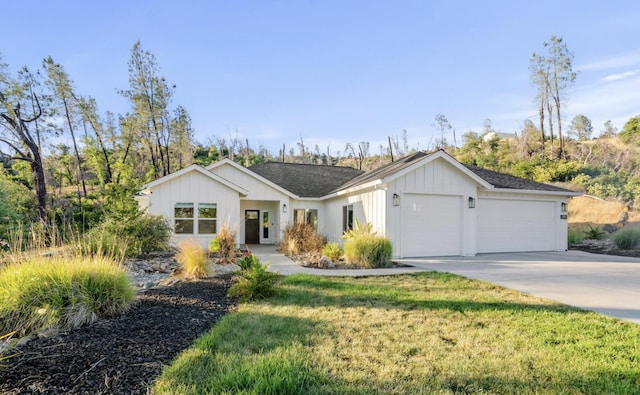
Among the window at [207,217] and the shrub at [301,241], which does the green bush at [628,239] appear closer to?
the shrub at [301,241]

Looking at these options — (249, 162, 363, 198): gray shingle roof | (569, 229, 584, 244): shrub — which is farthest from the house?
(569, 229, 584, 244): shrub

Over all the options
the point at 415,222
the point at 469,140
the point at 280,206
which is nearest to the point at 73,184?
the point at 280,206

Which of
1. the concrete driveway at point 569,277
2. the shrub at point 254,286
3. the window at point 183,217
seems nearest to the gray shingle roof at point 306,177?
the window at point 183,217

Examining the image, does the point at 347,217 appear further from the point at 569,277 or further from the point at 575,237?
the point at 575,237

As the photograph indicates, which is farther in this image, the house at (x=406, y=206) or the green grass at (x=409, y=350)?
the house at (x=406, y=206)

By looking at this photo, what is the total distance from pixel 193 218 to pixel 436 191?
1014 centimetres

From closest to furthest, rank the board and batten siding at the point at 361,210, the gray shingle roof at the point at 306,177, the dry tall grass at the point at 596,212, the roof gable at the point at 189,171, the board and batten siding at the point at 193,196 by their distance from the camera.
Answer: the board and batten siding at the point at 361,210, the roof gable at the point at 189,171, the board and batten siding at the point at 193,196, the gray shingle roof at the point at 306,177, the dry tall grass at the point at 596,212

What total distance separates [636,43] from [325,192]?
1796 centimetres

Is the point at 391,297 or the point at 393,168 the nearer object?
the point at 391,297

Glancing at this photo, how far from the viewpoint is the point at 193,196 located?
14289mm

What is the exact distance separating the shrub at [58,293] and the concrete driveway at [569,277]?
7.21 metres

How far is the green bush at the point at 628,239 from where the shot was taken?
13648 millimetres

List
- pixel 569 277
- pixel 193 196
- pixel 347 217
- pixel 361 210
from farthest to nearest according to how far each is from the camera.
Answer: pixel 347 217
pixel 193 196
pixel 361 210
pixel 569 277

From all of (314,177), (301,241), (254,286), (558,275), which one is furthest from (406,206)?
(314,177)
